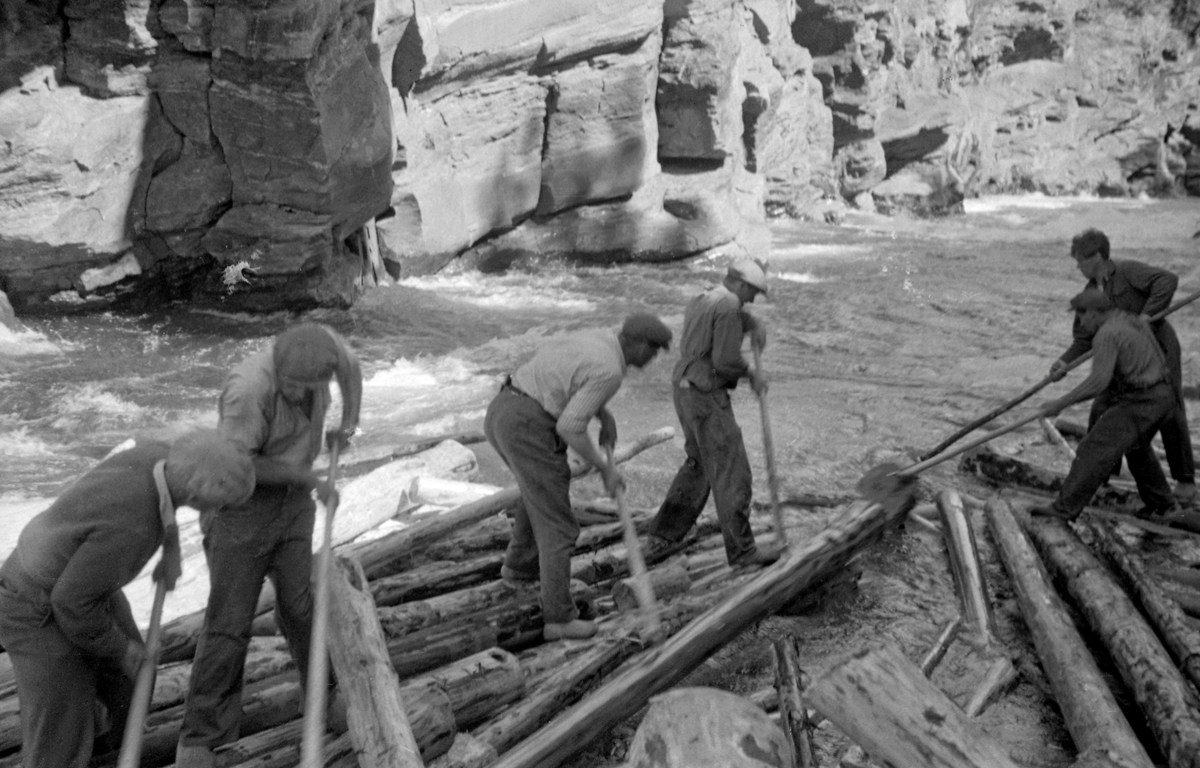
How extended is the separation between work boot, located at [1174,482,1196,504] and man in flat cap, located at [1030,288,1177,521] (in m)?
0.70

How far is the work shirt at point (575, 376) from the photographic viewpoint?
5449mm

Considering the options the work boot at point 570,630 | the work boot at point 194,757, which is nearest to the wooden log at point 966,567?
the work boot at point 570,630

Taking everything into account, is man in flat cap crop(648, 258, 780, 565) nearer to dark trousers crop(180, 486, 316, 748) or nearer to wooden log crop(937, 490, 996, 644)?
wooden log crop(937, 490, 996, 644)

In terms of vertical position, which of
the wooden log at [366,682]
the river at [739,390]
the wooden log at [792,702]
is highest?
the wooden log at [366,682]

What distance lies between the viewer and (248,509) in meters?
4.48

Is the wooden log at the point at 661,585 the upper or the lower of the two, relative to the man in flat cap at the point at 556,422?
lower

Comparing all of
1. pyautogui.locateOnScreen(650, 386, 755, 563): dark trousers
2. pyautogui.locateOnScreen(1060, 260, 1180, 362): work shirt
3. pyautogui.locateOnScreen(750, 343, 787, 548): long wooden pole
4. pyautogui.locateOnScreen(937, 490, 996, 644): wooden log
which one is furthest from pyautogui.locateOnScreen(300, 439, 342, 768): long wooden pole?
pyautogui.locateOnScreen(1060, 260, 1180, 362): work shirt

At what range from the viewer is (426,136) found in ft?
62.1

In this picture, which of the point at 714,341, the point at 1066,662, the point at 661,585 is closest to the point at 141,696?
the point at 661,585

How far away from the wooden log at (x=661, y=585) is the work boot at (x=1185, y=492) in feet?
13.1

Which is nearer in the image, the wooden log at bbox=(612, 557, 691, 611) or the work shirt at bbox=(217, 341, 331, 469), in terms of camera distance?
the work shirt at bbox=(217, 341, 331, 469)

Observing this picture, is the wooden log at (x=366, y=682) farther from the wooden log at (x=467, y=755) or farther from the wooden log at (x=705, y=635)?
the wooden log at (x=705, y=635)

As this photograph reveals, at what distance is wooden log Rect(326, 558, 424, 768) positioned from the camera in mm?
4059

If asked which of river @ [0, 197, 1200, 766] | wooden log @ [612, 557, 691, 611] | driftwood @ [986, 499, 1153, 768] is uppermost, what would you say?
wooden log @ [612, 557, 691, 611]
